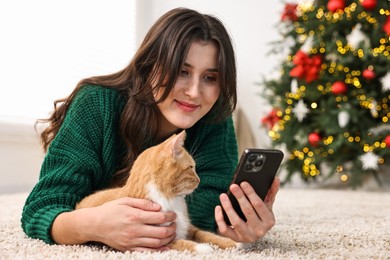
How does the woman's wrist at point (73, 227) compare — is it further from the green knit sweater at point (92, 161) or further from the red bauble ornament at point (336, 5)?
the red bauble ornament at point (336, 5)

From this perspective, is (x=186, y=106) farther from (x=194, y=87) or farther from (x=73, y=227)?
(x=73, y=227)

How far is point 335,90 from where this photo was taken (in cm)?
312

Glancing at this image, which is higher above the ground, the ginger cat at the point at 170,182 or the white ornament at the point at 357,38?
the white ornament at the point at 357,38

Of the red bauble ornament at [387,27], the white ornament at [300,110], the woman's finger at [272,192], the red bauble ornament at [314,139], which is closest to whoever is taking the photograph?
the woman's finger at [272,192]

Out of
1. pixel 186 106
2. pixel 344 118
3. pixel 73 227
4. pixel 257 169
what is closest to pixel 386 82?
pixel 344 118

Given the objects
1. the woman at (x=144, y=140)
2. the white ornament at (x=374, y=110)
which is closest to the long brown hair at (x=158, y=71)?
the woman at (x=144, y=140)

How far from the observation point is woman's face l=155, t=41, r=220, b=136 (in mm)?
1258

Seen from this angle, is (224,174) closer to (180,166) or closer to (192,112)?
(192,112)

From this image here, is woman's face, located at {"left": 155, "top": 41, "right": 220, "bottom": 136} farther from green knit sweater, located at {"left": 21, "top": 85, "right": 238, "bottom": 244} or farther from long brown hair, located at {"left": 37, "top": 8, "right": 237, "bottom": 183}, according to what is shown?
green knit sweater, located at {"left": 21, "top": 85, "right": 238, "bottom": 244}

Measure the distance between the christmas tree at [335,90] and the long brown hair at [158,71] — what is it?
1907 mm

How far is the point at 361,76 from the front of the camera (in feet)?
10.5

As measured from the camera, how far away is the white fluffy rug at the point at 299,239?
1040 mm

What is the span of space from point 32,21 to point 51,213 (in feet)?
6.99

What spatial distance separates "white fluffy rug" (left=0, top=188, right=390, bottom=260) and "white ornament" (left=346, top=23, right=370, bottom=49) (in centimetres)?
117
